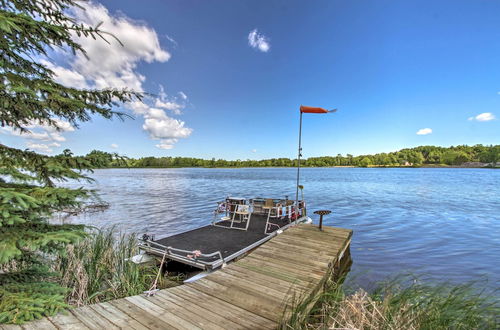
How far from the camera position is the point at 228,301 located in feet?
11.5

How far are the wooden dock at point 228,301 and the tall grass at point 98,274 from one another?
120 cm

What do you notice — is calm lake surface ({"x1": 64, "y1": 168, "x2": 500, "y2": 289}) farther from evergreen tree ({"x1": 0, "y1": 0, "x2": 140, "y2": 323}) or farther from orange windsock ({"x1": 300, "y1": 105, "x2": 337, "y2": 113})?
orange windsock ({"x1": 300, "y1": 105, "x2": 337, "y2": 113})

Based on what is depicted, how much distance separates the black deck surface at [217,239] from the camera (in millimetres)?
6574

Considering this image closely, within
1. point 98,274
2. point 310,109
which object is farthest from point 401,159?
point 98,274

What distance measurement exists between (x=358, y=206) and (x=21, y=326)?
807 inches

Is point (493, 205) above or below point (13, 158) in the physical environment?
below

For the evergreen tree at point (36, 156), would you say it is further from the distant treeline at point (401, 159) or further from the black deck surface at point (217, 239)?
the distant treeline at point (401, 159)

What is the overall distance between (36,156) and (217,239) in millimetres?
5796

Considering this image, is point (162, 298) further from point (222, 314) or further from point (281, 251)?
point (281, 251)

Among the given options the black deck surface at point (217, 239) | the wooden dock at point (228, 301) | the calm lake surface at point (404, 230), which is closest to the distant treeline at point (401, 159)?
the calm lake surface at point (404, 230)

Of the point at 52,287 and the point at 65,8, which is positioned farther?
the point at 65,8

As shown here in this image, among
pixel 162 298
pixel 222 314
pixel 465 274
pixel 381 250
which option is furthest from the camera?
pixel 381 250

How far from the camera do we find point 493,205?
1850 centimetres

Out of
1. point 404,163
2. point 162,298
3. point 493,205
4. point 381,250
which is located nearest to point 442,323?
point 162,298
